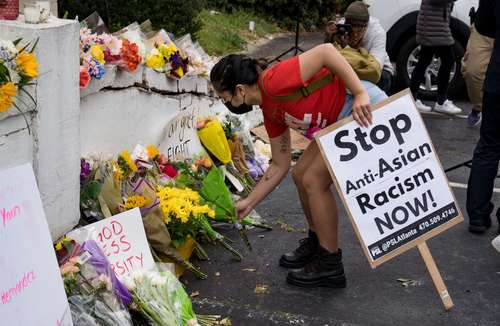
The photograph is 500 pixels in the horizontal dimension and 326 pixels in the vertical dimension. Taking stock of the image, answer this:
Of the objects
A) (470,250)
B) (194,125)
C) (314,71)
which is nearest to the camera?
(314,71)

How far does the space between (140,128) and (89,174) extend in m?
0.93

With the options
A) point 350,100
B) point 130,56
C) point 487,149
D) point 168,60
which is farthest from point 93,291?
point 487,149

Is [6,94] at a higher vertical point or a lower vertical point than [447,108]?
higher

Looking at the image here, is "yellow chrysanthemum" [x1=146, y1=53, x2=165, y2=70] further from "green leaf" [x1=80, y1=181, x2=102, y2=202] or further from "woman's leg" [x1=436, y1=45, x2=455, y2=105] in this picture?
"woman's leg" [x1=436, y1=45, x2=455, y2=105]

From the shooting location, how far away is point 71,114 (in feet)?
13.0

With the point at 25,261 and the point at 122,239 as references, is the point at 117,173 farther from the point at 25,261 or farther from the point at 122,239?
the point at 25,261

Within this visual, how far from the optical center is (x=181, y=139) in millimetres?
5586

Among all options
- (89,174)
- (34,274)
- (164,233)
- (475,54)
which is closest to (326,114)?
(164,233)

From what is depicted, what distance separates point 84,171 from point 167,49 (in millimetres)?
1381

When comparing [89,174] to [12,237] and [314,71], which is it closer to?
[314,71]

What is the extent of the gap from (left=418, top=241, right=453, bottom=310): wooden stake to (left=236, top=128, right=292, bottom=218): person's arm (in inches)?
34.0

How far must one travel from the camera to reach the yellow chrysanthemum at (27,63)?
3398 millimetres

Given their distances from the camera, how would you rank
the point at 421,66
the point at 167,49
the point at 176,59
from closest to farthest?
1. the point at 167,49
2. the point at 176,59
3. the point at 421,66

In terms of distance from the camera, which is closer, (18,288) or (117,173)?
(18,288)
